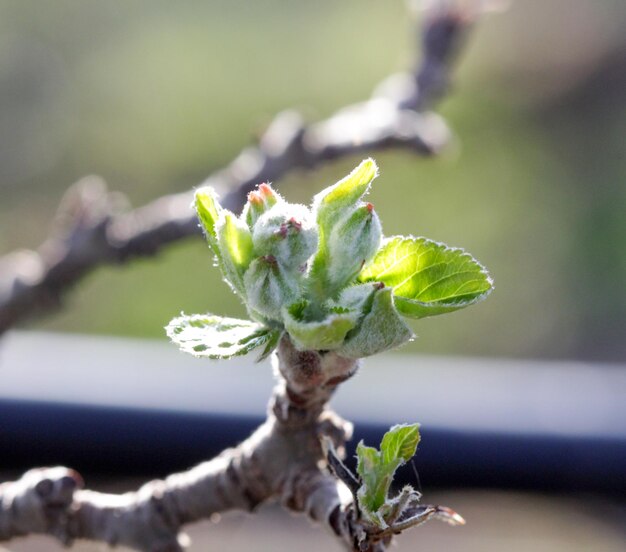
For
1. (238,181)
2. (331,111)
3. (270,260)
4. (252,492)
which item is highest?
(331,111)

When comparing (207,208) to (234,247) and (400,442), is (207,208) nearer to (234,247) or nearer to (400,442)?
(234,247)

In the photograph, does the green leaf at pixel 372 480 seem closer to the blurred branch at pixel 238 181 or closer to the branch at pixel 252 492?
the branch at pixel 252 492

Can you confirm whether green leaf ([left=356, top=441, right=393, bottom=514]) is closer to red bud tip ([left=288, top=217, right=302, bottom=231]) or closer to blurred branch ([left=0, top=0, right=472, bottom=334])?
red bud tip ([left=288, top=217, right=302, bottom=231])

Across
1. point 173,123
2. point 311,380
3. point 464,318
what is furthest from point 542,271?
point 311,380

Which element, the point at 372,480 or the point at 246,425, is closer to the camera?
the point at 372,480

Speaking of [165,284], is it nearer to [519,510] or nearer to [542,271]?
[542,271]

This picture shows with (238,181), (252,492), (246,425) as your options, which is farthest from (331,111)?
(252,492)
